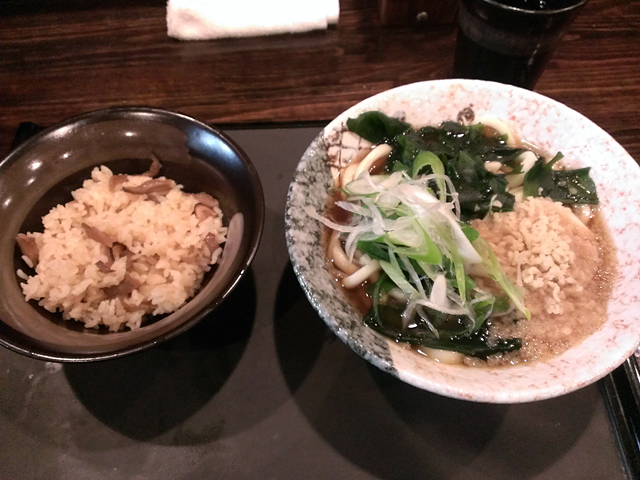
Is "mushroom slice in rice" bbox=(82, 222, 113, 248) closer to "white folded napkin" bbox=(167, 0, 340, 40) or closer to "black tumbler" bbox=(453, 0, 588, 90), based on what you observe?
"white folded napkin" bbox=(167, 0, 340, 40)

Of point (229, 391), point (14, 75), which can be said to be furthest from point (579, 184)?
point (14, 75)

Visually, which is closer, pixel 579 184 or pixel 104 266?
pixel 104 266

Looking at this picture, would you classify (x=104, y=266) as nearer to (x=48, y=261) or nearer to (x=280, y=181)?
(x=48, y=261)

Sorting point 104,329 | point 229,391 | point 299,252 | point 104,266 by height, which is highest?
point 299,252

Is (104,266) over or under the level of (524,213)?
under

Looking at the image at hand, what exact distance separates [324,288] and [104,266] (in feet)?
2.33

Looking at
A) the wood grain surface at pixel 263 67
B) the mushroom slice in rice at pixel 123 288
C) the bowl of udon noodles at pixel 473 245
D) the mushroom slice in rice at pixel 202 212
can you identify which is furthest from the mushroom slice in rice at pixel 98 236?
the wood grain surface at pixel 263 67

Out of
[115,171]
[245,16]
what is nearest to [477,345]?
[115,171]

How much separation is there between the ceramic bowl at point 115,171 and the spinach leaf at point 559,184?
976mm

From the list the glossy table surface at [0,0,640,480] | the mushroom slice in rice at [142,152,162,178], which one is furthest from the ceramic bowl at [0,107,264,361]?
the glossy table surface at [0,0,640,480]

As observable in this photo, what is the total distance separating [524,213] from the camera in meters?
1.42

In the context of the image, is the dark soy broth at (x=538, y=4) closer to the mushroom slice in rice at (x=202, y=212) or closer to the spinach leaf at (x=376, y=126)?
the spinach leaf at (x=376, y=126)

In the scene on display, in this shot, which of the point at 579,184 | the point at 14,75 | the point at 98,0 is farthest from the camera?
the point at 98,0

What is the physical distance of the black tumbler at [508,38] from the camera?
1496 millimetres
